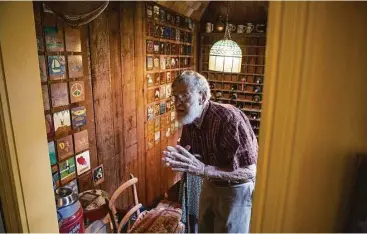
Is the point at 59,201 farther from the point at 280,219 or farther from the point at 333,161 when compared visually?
the point at 333,161

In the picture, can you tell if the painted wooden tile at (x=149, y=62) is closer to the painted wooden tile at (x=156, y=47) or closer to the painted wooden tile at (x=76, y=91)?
the painted wooden tile at (x=156, y=47)

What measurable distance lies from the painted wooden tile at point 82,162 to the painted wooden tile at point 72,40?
31.9 inches

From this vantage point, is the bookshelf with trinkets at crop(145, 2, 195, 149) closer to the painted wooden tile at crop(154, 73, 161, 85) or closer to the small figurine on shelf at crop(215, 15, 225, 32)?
the painted wooden tile at crop(154, 73, 161, 85)

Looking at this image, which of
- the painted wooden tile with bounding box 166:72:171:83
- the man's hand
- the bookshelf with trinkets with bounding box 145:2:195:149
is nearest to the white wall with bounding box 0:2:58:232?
the man's hand

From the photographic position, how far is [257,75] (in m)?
4.07

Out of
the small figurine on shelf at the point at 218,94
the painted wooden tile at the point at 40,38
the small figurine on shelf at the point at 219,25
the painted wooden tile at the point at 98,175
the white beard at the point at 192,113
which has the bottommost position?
the painted wooden tile at the point at 98,175

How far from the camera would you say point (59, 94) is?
1778 millimetres

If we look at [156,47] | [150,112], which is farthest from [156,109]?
[156,47]

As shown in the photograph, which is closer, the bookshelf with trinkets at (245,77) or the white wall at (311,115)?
the white wall at (311,115)

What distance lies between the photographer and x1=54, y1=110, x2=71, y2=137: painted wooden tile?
1.79 metres

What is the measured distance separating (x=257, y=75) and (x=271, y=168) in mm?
3778

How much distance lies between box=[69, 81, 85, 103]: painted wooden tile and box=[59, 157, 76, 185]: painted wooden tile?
17.8 inches

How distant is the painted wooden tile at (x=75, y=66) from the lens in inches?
72.4

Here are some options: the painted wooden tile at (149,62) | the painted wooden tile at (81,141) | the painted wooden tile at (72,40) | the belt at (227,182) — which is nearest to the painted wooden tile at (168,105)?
the painted wooden tile at (149,62)
